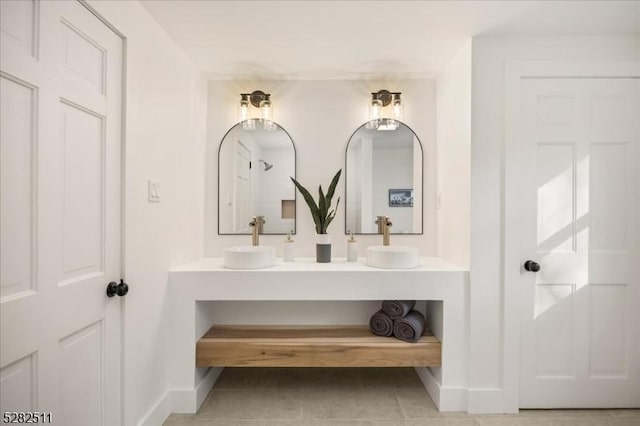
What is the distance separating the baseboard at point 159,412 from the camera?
5.73 ft

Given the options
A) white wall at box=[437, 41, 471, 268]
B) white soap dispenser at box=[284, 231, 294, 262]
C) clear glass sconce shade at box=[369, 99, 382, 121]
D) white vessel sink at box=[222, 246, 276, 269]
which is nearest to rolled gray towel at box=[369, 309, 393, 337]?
white wall at box=[437, 41, 471, 268]

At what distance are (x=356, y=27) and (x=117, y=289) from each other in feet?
5.97

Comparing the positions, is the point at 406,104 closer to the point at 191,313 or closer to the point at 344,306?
the point at 344,306

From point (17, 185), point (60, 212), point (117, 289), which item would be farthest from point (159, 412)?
point (17, 185)

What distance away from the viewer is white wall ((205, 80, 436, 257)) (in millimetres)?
2568

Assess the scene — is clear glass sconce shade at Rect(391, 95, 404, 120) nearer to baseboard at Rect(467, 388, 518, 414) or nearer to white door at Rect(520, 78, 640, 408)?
white door at Rect(520, 78, 640, 408)

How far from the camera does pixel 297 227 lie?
102 inches

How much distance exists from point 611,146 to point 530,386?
59.2 inches

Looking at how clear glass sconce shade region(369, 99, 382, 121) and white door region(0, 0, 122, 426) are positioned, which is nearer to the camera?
white door region(0, 0, 122, 426)

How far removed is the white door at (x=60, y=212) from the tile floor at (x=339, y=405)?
72 cm

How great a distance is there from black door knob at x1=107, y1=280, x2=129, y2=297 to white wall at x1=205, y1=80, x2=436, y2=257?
106 centimetres

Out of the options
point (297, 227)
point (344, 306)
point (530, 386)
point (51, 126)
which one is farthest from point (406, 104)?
point (51, 126)

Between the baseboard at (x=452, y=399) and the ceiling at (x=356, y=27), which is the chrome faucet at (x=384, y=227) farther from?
the ceiling at (x=356, y=27)

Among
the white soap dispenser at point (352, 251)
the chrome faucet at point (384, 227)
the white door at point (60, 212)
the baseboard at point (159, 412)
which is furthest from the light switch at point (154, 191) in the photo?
the chrome faucet at point (384, 227)
